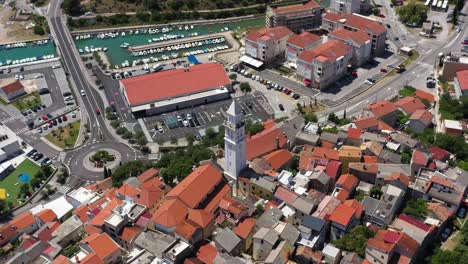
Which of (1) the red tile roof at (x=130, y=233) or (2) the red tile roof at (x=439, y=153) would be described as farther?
(2) the red tile roof at (x=439, y=153)

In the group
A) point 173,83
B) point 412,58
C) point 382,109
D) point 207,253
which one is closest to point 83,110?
point 173,83

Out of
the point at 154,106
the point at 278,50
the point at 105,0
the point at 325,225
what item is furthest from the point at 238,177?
the point at 105,0

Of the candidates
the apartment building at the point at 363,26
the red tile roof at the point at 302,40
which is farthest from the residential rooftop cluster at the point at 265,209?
the apartment building at the point at 363,26

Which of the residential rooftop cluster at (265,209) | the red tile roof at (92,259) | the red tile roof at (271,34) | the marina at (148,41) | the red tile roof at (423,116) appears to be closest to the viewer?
the red tile roof at (92,259)

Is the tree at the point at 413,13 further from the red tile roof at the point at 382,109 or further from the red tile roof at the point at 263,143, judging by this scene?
the red tile roof at the point at 263,143

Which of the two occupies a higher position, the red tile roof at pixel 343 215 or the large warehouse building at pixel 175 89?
the red tile roof at pixel 343 215
